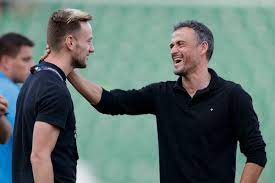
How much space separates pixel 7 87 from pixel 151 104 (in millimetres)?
1075

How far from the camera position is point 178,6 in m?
7.82

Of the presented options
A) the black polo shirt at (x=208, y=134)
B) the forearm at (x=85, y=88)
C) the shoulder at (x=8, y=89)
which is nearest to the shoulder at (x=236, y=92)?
the black polo shirt at (x=208, y=134)

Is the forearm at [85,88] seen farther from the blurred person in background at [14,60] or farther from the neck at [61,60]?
the blurred person in background at [14,60]

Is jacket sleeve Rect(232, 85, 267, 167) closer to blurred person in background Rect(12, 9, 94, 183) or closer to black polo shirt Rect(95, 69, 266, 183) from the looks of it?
black polo shirt Rect(95, 69, 266, 183)

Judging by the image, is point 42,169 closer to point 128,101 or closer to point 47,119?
point 47,119

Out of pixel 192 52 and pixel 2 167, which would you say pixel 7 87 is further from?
pixel 192 52

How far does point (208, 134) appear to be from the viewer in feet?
12.4

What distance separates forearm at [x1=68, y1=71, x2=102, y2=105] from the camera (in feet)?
12.8

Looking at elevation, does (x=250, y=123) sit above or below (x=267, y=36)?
below

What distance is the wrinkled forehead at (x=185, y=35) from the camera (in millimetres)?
4004

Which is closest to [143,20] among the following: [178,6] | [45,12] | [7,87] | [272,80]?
[178,6]

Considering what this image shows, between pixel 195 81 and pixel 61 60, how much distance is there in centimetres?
88

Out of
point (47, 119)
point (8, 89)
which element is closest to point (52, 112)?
point (47, 119)

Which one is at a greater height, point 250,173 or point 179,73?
point 179,73
